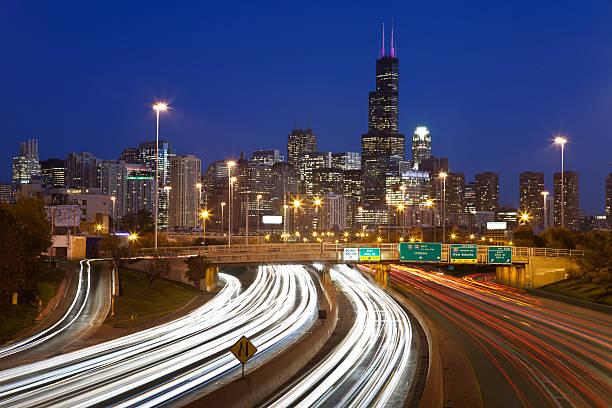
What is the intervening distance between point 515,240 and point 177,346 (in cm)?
8965

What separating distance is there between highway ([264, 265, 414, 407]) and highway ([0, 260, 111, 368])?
14.7 m

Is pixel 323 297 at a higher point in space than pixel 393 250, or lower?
lower

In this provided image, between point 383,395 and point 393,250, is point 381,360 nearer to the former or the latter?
point 383,395


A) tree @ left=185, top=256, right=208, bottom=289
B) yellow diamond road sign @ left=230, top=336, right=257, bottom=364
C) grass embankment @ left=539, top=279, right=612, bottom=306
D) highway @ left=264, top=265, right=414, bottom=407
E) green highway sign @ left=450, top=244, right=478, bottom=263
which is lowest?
grass embankment @ left=539, top=279, right=612, bottom=306

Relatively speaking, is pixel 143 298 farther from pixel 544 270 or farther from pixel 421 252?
pixel 544 270

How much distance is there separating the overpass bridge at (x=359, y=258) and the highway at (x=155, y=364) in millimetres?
8503

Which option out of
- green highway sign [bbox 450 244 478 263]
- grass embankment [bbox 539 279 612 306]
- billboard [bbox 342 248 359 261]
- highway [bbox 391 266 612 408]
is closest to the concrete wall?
grass embankment [bbox 539 279 612 306]

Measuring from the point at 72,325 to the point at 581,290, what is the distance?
53.3 metres

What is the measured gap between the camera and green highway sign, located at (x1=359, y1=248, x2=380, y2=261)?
209 ft

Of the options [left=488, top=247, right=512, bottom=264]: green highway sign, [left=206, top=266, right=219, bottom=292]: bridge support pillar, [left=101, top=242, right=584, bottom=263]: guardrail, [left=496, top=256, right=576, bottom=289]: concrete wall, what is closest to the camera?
[left=101, top=242, right=584, bottom=263]: guardrail

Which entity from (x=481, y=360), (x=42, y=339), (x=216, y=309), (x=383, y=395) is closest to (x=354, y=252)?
(x=216, y=309)

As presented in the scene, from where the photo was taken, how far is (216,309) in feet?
190

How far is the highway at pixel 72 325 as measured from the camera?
33547 millimetres

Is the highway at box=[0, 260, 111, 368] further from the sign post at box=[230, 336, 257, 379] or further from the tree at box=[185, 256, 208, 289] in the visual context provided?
the sign post at box=[230, 336, 257, 379]
